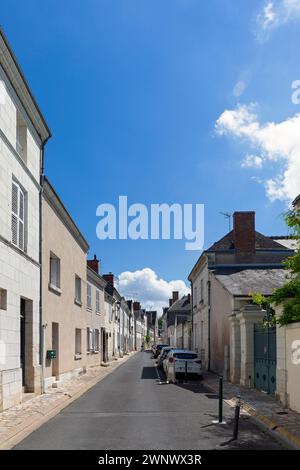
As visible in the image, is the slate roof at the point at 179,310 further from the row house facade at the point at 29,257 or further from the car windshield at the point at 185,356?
the row house facade at the point at 29,257

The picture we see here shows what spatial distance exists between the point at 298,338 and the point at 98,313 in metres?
26.7

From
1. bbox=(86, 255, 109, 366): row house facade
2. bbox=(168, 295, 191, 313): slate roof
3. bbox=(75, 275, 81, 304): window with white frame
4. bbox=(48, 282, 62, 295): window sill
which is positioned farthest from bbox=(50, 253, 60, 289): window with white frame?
bbox=(168, 295, 191, 313): slate roof

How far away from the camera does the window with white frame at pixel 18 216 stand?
14578 mm

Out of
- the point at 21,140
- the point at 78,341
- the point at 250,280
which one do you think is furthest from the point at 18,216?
the point at 78,341

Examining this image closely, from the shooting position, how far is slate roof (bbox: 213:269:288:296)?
74.9 ft

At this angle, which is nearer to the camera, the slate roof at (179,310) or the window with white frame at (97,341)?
the window with white frame at (97,341)

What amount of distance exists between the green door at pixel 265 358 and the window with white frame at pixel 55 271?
7730 millimetres

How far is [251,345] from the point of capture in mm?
18469

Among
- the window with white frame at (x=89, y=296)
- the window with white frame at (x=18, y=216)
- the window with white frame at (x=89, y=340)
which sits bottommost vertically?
the window with white frame at (x=89, y=340)

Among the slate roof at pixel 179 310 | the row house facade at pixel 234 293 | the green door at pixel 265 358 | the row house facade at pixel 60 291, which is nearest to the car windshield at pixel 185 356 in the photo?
the row house facade at pixel 234 293

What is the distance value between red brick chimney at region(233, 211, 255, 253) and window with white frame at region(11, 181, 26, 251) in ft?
52.0

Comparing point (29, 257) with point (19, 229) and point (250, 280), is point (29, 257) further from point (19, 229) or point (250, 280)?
point (250, 280)

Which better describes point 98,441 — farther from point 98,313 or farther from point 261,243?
point 98,313
